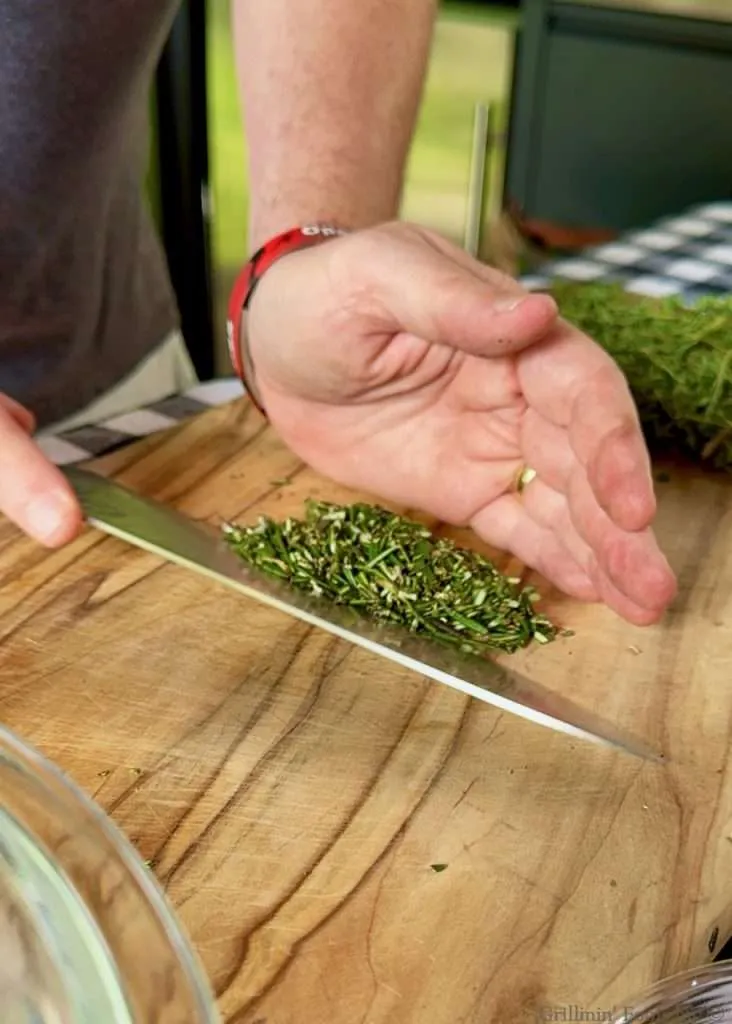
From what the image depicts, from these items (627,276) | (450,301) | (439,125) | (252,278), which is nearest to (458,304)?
(450,301)

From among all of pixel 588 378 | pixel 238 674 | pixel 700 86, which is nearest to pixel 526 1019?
pixel 238 674

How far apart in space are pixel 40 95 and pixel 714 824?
70cm

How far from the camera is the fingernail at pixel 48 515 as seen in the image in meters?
0.72

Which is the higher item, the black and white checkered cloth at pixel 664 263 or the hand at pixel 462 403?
the hand at pixel 462 403

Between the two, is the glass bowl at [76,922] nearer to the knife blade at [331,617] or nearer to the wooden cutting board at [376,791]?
the wooden cutting board at [376,791]

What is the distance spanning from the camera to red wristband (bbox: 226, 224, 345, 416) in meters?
0.92

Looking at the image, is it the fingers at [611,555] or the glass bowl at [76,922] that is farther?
the fingers at [611,555]

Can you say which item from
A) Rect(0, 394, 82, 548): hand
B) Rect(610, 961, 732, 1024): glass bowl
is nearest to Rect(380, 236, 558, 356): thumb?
Rect(0, 394, 82, 548): hand

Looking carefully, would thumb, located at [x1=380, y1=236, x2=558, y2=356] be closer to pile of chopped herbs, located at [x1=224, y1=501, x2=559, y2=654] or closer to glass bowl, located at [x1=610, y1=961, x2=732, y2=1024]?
pile of chopped herbs, located at [x1=224, y1=501, x2=559, y2=654]

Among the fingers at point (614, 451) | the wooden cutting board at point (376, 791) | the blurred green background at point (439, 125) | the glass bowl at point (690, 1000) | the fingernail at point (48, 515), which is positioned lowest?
the blurred green background at point (439, 125)

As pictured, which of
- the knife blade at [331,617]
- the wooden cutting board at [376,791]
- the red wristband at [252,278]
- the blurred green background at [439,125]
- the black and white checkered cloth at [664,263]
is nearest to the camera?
the wooden cutting board at [376,791]

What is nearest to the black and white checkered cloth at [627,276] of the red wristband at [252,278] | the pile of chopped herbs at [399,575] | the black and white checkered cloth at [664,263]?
the black and white checkered cloth at [664,263]

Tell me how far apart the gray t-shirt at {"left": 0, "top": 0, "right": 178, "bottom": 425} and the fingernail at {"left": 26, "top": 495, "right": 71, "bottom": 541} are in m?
0.34

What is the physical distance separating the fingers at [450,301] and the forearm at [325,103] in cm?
21
